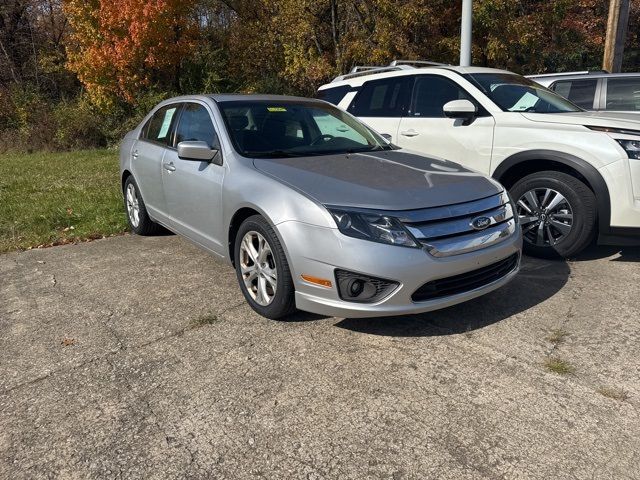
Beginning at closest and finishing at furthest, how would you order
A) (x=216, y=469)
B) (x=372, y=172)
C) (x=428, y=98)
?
(x=216, y=469), (x=372, y=172), (x=428, y=98)

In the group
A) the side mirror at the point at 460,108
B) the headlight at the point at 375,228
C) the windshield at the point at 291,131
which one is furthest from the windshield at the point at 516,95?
the headlight at the point at 375,228

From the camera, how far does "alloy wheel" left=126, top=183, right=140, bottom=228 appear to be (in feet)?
19.7

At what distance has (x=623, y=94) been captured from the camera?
7.35 meters

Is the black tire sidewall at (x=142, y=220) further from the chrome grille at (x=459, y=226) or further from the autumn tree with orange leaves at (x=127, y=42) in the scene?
the autumn tree with orange leaves at (x=127, y=42)

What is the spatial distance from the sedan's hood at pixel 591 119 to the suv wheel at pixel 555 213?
1.60 ft

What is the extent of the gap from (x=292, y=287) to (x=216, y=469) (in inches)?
52.6

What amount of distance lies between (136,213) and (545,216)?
14.0 feet

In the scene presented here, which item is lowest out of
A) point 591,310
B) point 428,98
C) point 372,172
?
point 591,310

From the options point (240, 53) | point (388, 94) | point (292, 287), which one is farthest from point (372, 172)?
point (240, 53)

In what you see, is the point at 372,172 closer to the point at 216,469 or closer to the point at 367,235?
the point at 367,235

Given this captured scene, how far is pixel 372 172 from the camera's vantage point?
147 inches

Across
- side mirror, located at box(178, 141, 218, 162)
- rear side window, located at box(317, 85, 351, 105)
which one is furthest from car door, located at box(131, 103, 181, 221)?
rear side window, located at box(317, 85, 351, 105)

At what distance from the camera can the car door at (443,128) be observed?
5.27 m

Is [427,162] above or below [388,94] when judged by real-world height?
below
